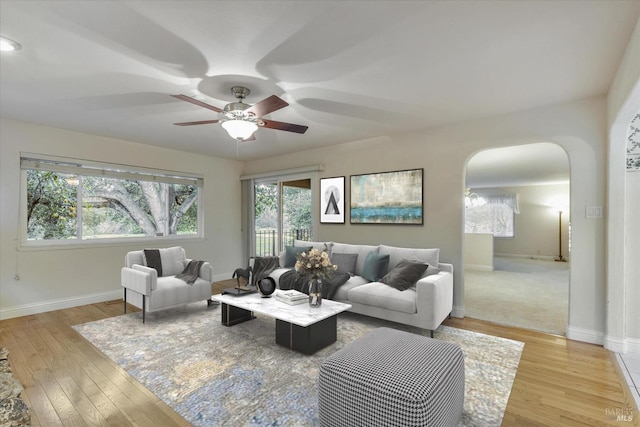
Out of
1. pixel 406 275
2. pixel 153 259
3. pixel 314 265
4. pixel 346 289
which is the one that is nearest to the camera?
pixel 314 265

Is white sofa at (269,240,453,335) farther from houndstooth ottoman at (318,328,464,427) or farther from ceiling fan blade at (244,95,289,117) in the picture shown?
ceiling fan blade at (244,95,289,117)

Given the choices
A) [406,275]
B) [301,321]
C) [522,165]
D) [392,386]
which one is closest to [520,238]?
[522,165]

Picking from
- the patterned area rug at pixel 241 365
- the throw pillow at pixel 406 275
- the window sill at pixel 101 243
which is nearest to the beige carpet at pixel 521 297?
the patterned area rug at pixel 241 365

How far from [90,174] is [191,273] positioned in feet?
7.32

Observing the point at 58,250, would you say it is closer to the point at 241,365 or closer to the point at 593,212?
the point at 241,365

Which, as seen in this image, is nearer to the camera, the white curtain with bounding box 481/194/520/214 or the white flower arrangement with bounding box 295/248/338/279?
the white flower arrangement with bounding box 295/248/338/279

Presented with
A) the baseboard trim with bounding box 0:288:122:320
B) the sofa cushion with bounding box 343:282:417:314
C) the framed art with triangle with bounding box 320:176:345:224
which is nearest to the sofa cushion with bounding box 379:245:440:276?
the sofa cushion with bounding box 343:282:417:314

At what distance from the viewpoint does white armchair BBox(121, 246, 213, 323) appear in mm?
3656

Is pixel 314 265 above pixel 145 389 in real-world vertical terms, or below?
above

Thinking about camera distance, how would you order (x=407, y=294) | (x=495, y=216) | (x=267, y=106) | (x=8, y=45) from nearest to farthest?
(x=8, y=45) → (x=267, y=106) → (x=407, y=294) → (x=495, y=216)

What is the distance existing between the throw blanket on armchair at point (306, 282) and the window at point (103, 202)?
8.60 feet

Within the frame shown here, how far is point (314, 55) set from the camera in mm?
2301

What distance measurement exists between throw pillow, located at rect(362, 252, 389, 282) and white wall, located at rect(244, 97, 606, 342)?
596 mm

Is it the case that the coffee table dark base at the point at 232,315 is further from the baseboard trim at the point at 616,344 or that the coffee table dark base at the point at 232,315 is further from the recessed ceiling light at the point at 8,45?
the baseboard trim at the point at 616,344
